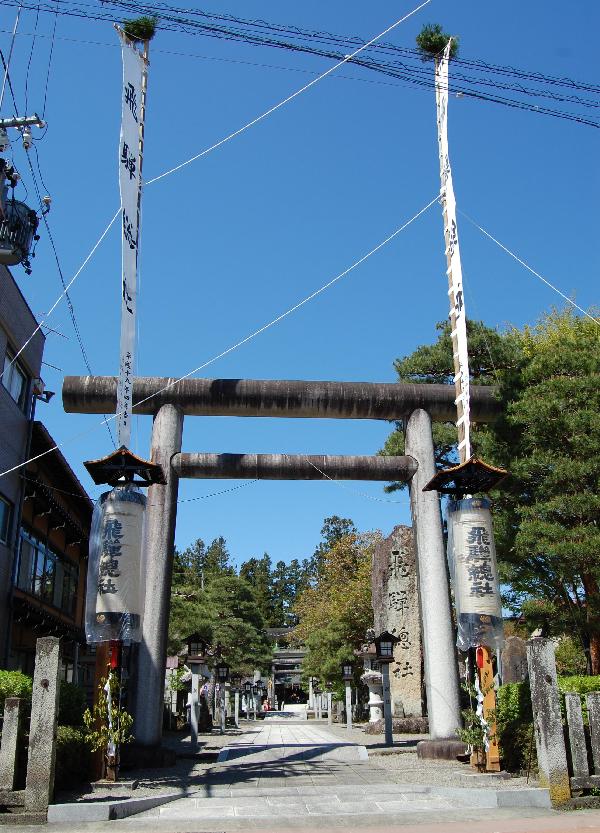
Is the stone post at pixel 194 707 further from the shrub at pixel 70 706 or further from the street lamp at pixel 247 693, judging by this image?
the street lamp at pixel 247 693

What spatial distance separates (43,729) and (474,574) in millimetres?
6128

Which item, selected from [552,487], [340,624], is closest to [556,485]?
[552,487]

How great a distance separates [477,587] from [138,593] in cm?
493

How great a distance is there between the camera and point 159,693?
12320mm

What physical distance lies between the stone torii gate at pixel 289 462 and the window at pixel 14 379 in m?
3.11

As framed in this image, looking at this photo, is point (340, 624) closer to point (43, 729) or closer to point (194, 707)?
point (194, 707)

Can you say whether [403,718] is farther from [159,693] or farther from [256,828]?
[256,828]

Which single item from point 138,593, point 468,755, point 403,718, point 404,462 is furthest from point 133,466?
point 403,718

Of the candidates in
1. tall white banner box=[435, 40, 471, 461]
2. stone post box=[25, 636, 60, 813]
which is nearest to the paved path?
→ stone post box=[25, 636, 60, 813]

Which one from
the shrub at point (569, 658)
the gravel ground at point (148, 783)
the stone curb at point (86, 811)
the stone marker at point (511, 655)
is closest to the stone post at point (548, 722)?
the gravel ground at point (148, 783)

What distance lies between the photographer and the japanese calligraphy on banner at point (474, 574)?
1024 centimetres

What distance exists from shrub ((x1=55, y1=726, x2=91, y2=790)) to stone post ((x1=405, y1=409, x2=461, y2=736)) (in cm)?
595

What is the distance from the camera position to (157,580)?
12719 mm

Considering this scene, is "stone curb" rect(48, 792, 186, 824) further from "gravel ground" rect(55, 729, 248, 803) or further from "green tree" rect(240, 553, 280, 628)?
"green tree" rect(240, 553, 280, 628)
